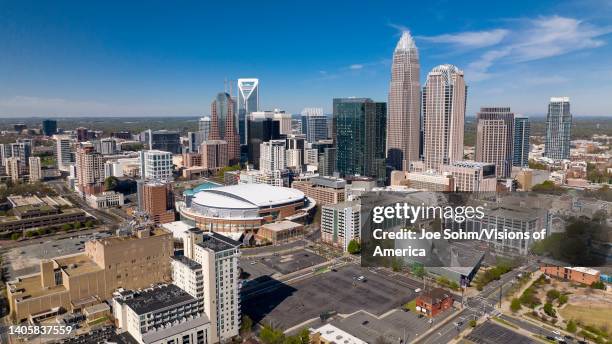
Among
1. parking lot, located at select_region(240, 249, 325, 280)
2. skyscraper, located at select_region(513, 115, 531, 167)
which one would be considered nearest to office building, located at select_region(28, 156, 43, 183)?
parking lot, located at select_region(240, 249, 325, 280)

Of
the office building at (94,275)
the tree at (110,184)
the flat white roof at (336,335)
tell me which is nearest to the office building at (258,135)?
the tree at (110,184)

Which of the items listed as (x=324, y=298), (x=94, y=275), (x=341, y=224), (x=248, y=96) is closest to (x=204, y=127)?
(x=248, y=96)

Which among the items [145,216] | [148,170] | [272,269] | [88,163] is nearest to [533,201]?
[272,269]

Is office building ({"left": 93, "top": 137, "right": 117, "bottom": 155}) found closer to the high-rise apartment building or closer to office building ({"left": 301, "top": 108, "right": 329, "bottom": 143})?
the high-rise apartment building

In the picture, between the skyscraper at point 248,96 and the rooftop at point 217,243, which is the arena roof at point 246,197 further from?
the skyscraper at point 248,96

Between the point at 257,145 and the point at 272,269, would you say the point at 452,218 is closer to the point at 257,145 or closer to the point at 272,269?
the point at 272,269

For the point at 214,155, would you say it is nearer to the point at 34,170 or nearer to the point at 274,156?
the point at 274,156
